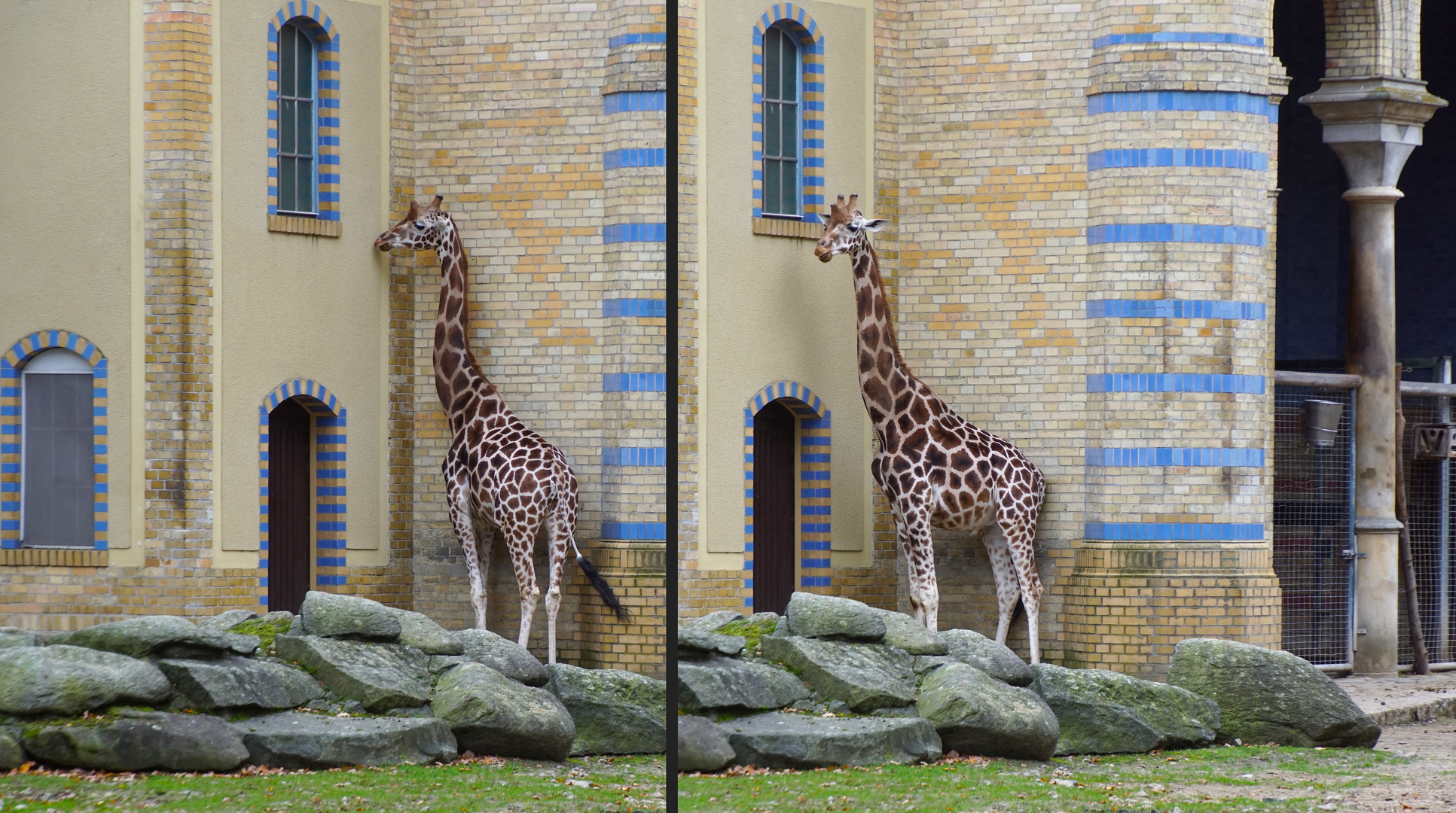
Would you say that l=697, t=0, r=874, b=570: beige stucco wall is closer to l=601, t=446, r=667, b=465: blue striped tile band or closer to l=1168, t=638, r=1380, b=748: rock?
l=601, t=446, r=667, b=465: blue striped tile band

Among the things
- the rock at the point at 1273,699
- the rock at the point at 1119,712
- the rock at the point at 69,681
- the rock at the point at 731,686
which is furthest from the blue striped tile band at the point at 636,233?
the rock at the point at 69,681

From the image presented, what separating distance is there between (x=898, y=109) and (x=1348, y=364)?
461cm

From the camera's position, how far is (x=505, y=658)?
47.0 feet

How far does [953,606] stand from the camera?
16.9 m

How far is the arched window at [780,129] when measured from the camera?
17281mm

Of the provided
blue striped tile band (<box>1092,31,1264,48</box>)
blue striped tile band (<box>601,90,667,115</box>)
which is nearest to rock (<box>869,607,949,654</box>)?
blue striped tile band (<box>601,90,667,115</box>)

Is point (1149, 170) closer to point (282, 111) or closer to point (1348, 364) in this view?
point (1348, 364)

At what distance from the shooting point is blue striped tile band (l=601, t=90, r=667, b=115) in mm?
16875

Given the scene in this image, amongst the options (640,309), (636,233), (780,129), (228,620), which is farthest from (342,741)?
(780,129)

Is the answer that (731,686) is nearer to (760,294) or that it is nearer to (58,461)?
(760,294)

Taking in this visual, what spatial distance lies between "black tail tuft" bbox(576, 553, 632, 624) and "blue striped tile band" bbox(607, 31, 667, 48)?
4337 mm

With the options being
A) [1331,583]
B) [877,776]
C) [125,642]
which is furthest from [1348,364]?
[125,642]

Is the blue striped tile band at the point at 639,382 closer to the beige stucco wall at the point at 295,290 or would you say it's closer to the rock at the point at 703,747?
the beige stucco wall at the point at 295,290

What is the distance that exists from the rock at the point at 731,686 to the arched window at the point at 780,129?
5.50 m
